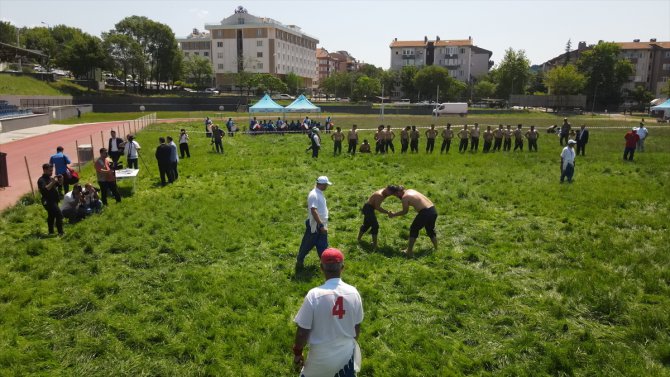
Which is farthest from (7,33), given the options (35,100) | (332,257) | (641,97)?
(641,97)

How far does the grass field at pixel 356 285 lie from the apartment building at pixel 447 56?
337ft

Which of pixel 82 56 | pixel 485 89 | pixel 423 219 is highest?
pixel 82 56

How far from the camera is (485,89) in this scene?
289ft

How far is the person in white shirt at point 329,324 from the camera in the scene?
3471 millimetres

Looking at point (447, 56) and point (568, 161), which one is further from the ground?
point (447, 56)

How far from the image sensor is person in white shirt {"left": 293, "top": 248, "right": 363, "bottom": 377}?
3471mm

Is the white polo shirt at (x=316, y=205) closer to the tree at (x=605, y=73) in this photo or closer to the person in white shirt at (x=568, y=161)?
the person in white shirt at (x=568, y=161)

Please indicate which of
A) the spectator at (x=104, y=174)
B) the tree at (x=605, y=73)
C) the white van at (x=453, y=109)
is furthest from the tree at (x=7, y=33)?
Answer: the tree at (x=605, y=73)

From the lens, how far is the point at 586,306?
21.0 ft

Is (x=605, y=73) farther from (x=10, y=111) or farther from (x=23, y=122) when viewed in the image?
(x=10, y=111)

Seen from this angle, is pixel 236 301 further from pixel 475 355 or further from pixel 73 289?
pixel 475 355

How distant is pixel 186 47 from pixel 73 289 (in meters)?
117

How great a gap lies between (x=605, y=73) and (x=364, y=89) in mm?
42982

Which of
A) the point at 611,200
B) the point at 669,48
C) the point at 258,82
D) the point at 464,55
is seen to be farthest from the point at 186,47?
the point at 611,200
